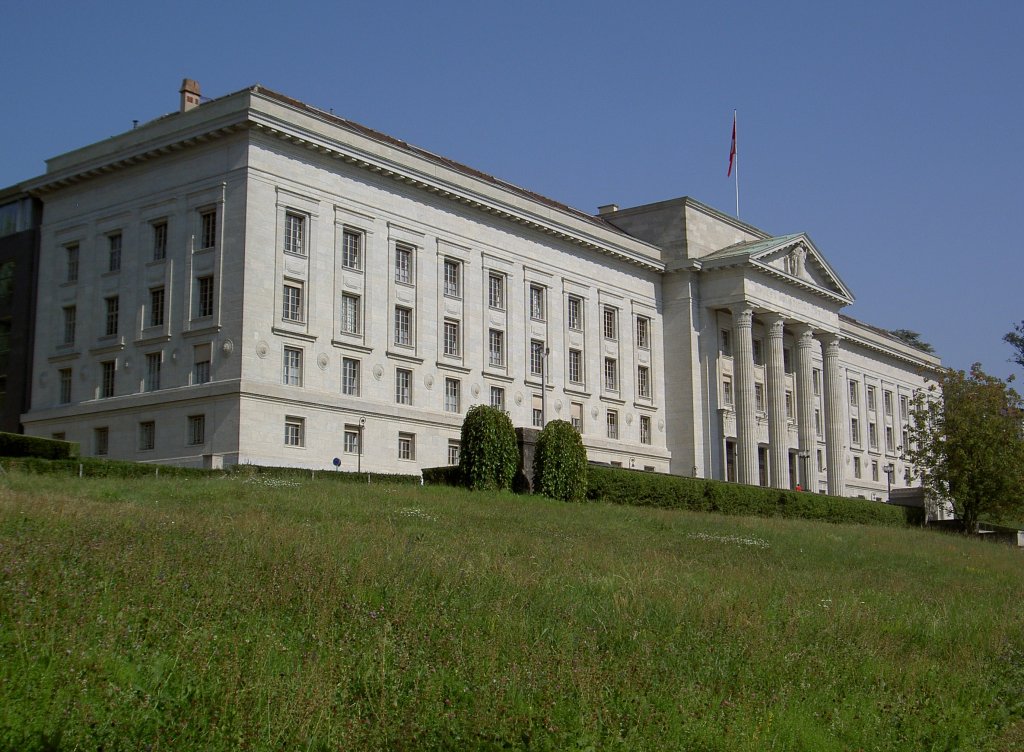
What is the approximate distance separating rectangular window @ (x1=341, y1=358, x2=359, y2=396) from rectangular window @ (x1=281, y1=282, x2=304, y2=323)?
2804mm

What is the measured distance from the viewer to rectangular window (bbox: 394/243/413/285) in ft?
169

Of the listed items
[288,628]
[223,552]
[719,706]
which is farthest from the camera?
[223,552]

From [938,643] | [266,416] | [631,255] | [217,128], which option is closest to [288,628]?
[938,643]

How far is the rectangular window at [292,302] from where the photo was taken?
4606 centimetres

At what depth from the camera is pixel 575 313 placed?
205 feet

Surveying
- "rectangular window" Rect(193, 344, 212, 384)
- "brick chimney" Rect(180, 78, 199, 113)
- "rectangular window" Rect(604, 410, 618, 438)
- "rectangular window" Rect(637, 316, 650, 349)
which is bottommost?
"rectangular window" Rect(604, 410, 618, 438)

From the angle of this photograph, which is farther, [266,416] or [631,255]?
[631,255]

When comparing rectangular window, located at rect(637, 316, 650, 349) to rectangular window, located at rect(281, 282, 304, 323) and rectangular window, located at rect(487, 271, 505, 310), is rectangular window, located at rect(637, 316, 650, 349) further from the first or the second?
rectangular window, located at rect(281, 282, 304, 323)

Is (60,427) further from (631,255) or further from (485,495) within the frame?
(631,255)

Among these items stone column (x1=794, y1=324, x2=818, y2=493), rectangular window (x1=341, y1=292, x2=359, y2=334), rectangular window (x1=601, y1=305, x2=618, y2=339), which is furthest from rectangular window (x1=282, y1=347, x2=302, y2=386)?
stone column (x1=794, y1=324, x2=818, y2=493)

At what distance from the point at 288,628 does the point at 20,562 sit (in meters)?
3.11

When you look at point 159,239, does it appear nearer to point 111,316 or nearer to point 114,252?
point 114,252

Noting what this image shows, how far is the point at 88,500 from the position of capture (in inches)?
831

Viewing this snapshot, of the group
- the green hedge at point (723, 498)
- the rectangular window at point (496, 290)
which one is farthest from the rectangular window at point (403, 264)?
the green hedge at point (723, 498)
